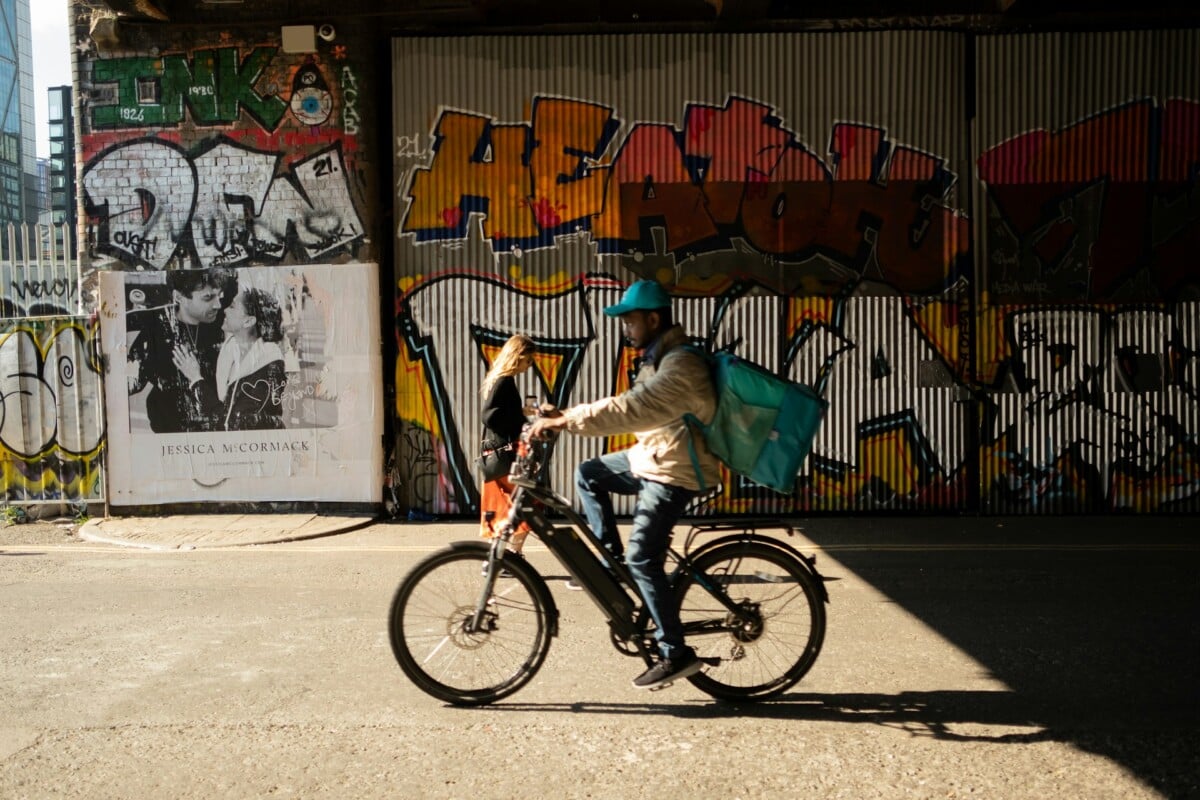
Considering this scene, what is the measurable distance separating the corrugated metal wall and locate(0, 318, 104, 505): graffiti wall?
11.2 feet

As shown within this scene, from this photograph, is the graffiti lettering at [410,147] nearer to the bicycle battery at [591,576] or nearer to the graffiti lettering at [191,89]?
the graffiti lettering at [191,89]

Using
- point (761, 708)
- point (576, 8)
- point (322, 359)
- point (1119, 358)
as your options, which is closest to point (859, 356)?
point (1119, 358)

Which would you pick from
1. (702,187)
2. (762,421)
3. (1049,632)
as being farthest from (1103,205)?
(762,421)

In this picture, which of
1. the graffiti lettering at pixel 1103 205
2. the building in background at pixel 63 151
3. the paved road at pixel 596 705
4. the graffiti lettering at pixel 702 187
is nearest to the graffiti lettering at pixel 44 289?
the building in background at pixel 63 151

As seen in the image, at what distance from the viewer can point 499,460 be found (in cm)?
797

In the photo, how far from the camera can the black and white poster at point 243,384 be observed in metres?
11.2

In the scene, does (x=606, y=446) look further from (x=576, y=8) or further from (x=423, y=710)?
(x=423, y=710)

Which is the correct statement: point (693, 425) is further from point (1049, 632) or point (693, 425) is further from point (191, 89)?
point (191, 89)

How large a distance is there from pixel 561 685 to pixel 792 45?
25.2 ft

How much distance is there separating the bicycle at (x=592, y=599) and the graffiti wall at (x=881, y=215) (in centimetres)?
613

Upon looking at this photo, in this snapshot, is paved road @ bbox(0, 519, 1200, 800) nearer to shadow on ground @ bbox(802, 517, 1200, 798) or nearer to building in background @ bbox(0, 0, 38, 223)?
shadow on ground @ bbox(802, 517, 1200, 798)

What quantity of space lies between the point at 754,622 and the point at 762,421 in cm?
97

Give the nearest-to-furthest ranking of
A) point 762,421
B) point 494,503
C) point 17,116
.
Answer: point 762,421
point 494,503
point 17,116

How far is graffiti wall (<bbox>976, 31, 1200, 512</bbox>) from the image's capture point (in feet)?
36.6
